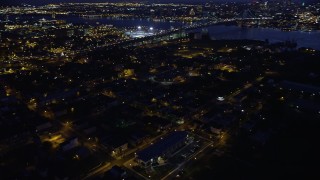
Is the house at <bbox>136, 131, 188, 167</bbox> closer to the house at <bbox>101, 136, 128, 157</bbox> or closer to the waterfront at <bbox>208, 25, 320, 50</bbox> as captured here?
the house at <bbox>101, 136, 128, 157</bbox>

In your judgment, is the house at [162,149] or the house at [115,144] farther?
the house at [115,144]

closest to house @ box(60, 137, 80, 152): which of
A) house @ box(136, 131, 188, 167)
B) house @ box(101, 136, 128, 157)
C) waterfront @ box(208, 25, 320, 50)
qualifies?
house @ box(101, 136, 128, 157)

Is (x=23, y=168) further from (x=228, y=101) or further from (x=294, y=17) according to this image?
(x=294, y=17)

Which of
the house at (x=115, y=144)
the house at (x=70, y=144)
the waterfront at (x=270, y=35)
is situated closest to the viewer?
the house at (x=115, y=144)

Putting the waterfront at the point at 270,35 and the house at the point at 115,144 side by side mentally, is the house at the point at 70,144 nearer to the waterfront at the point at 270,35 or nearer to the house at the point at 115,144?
the house at the point at 115,144

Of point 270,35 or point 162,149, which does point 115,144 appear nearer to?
point 162,149

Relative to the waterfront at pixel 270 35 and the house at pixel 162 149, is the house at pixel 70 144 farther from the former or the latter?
the waterfront at pixel 270 35

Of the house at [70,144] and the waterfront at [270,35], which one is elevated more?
the waterfront at [270,35]

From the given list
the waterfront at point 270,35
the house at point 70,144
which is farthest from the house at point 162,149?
the waterfront at point 270,35

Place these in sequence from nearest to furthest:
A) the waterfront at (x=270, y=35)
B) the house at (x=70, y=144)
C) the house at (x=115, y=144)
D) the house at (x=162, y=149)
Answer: the house at (x=162, y=149)
the house at (x=115, y=144)
the house at (x=70, y=144)
the waterfront at (x=270, y=35)

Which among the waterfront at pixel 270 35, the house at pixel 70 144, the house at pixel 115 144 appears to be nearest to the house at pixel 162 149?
the house at pixel 115 144

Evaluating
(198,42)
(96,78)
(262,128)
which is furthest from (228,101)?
(198,42)
